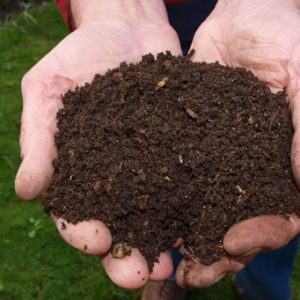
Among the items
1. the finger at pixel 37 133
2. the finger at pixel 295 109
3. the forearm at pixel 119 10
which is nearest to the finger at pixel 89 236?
the finger at pixel 37 133

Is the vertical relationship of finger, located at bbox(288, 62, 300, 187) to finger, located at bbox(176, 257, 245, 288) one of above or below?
above

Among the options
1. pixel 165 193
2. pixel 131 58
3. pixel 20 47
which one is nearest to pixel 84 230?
pixel 165 193

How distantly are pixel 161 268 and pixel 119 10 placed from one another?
1.15 metres

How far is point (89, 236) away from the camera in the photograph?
5.42 ft

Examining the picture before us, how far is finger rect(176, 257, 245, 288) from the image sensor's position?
1.66 meters

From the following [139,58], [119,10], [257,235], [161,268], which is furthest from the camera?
[119,10]

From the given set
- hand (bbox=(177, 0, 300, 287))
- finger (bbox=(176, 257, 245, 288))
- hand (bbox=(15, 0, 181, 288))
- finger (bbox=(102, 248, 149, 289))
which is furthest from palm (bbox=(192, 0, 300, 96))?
finger (bbox=(102, 248, 149, 289))

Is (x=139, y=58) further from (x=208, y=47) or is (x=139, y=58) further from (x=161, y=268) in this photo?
(x=161, y=268)

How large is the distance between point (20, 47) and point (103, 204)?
3.20 metres

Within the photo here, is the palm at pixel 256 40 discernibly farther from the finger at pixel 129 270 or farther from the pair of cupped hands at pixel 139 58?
the finger at pixel 129 270

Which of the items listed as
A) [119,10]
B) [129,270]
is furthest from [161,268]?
[119,10]

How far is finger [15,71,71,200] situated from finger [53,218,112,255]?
0.51ft

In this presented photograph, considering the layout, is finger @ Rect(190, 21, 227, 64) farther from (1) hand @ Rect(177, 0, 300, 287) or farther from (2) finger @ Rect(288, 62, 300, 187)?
(2) finger @ Rect(288, 62, 300, 187)

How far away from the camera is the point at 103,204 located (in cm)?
172
